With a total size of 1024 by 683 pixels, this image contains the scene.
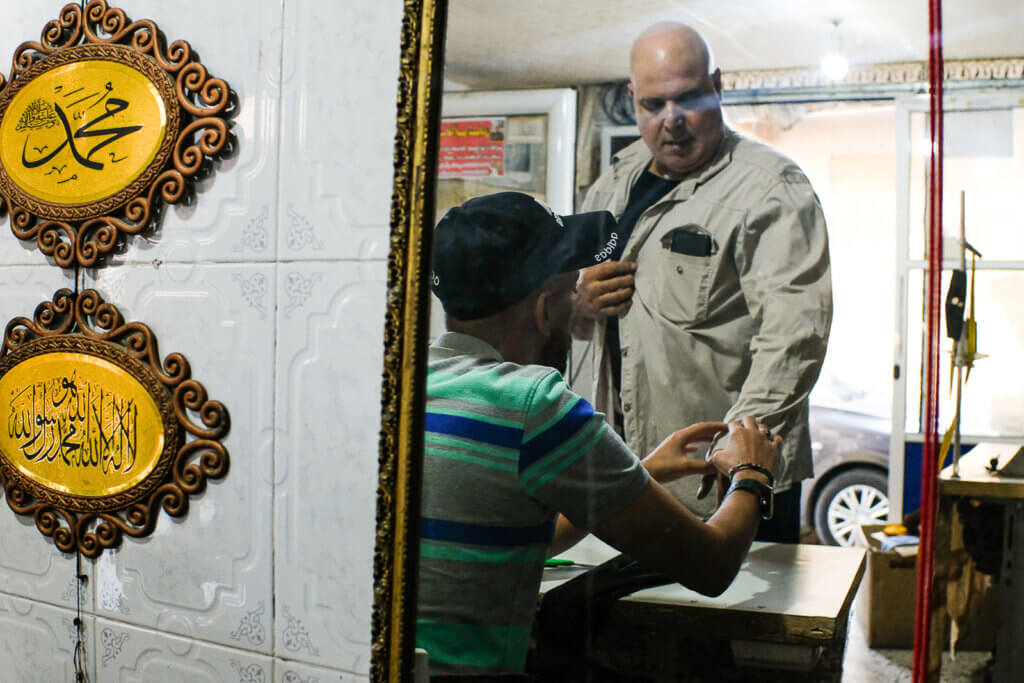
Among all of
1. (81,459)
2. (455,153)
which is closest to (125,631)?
(81,459)

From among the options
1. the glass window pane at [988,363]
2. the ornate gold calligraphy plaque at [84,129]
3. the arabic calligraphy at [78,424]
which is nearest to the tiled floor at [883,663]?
the glass window pane at [988,363]

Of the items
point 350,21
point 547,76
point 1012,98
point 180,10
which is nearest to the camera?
point 1012,98

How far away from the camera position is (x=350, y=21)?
1136 millimetres

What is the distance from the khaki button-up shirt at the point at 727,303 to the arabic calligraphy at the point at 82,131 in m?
0.72

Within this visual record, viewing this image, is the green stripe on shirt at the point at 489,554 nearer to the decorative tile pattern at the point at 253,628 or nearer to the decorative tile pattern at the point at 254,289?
the decorative tile pattern at the point at 253,628

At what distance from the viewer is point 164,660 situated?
51.0 inches

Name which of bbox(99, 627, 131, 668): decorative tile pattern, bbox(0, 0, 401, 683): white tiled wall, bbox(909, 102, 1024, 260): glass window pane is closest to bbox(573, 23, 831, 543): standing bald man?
bbox(909, 102, 1024, 260): glass window pane

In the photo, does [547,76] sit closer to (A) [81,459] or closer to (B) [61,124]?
(B) [61,124]

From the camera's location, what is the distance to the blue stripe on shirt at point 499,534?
1.00 m

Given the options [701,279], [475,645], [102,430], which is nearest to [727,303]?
[701,279]

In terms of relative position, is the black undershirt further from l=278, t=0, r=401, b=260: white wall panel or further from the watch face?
l=278, t=0, r=401, b=260: white wall panel

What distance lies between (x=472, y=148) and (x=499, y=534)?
47 cm

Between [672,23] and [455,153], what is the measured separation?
301 millimetres

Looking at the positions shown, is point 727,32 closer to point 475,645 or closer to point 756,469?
point 756,469
